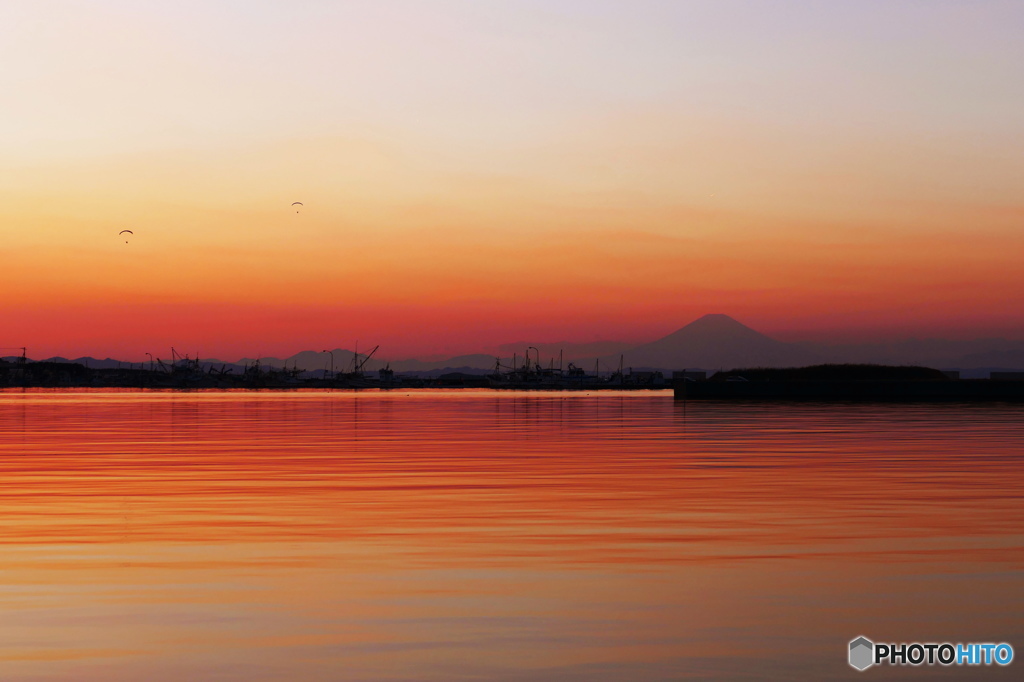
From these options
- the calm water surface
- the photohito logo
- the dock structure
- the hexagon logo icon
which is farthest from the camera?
the dock structure

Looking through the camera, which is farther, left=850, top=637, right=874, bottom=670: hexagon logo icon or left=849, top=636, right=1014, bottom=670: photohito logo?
left=849, top=636, right=1014, bottom=670: photohito logo

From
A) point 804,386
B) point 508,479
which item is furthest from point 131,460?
point 804,386

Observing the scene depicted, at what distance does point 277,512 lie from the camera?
23219 mm

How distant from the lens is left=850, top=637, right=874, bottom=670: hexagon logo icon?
1098cm

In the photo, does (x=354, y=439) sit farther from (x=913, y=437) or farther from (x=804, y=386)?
(x=804, y=386)

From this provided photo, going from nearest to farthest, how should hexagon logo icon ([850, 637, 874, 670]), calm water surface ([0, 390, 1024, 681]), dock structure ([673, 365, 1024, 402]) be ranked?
hexagon logo icon ([850, 637, 874, 670])
calm water surface ([0, 390, 1024, 681])
dock structure ([673, 365, 1024, 402])

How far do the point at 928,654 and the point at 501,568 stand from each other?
22.0 feet

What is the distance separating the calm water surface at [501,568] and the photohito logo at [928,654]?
252mm

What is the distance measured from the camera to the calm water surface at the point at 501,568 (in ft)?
37.6

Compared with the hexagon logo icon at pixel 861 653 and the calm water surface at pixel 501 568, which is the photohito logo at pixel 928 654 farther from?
the calm water surface at pixel 501 568

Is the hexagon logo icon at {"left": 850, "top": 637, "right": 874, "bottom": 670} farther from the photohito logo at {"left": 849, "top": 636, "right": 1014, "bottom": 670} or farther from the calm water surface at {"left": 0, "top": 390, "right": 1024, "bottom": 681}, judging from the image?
the calm water surface at {"left": 0, "top": 390, "right": 1024, "bottom": 681}

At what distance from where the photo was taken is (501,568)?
53.8ft

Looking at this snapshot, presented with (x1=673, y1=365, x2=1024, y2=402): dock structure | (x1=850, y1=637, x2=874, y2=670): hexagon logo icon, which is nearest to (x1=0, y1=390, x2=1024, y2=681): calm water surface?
(x1=850, y1=637, x2=874, y2=670): hexagon logo icon

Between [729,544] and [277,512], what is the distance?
9673 mm
